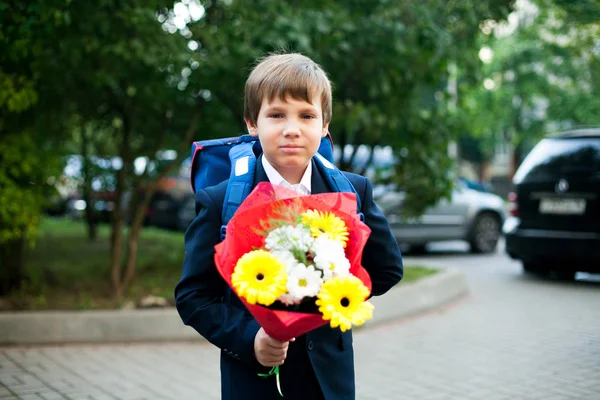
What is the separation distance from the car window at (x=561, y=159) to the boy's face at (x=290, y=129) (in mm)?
7570

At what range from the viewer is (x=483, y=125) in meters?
29.2

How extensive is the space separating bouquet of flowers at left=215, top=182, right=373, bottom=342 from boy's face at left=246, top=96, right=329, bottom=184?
0.76 feet

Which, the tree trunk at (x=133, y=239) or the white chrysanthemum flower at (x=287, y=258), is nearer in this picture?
the white chrysanthemum flower at (x=287, y=258)

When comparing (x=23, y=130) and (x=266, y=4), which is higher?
(x=266, y=4)

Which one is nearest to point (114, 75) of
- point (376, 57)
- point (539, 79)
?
point (376, 57)

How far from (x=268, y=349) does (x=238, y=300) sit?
0.29 m

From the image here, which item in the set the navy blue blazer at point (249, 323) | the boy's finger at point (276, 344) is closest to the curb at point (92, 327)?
the navy blue blazer at point (249, 323)

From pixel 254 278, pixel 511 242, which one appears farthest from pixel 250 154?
pixel 511 242

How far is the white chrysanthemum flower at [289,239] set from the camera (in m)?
1.75

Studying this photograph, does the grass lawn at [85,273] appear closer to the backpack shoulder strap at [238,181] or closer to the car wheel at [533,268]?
the car wheel at [533,268]

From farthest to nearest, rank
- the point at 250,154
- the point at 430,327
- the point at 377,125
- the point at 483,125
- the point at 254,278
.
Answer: the point at 483,125
the point at 377,125
the point at 430,327
the point at 250,154
the point at 254,278

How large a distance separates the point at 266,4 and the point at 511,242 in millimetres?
5055

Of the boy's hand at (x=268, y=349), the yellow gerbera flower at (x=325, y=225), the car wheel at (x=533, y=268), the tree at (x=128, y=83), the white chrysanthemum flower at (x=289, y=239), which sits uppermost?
the tree at (x=128, y=83)

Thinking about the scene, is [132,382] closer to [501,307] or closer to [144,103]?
[144,103]
